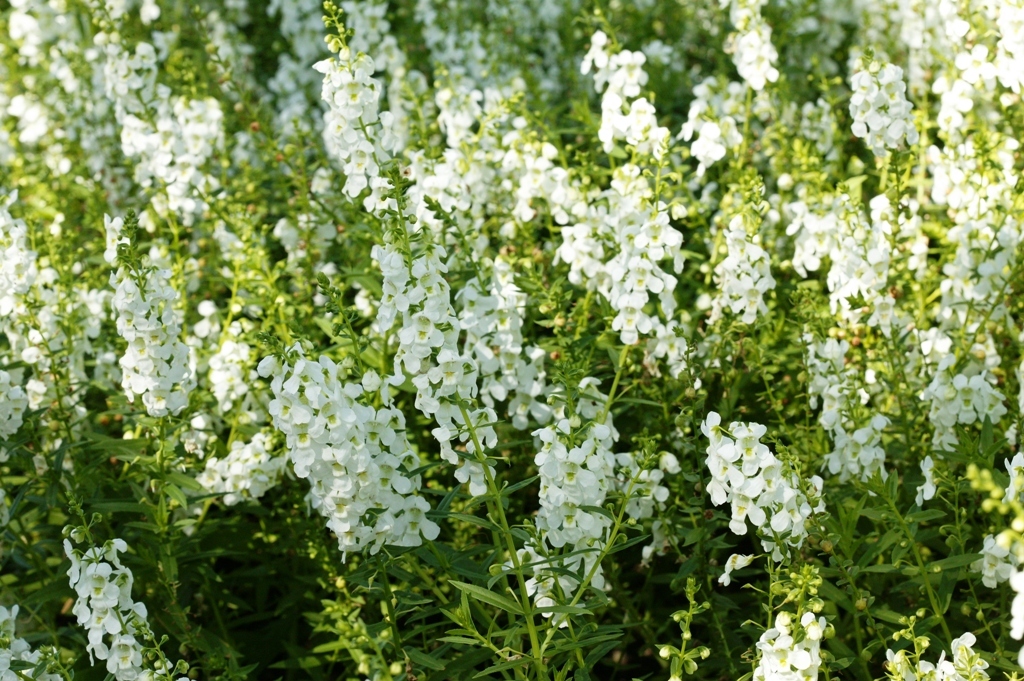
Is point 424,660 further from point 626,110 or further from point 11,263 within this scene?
point 626,110

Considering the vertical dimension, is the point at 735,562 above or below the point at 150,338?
below

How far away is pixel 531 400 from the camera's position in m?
4.14

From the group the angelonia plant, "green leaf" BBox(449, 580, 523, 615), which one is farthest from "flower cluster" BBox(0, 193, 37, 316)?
"green leaf" BBox(449, 580, 523, 615)

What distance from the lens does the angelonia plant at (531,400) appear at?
3295 mm

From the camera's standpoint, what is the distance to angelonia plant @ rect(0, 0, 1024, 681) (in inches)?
130

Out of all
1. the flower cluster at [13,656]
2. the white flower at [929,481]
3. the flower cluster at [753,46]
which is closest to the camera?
the flower cluster at [13,656]

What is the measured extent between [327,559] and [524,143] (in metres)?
1.94

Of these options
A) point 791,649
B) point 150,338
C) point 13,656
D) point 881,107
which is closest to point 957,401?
point 881,107

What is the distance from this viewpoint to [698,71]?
741cm

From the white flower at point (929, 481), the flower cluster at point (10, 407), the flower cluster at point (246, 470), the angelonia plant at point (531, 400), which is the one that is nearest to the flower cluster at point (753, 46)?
the angelonia plant at point (531, 400)

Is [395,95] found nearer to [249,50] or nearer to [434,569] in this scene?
[249,50]

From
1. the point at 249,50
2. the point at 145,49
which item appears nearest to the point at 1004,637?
the point at 145,49

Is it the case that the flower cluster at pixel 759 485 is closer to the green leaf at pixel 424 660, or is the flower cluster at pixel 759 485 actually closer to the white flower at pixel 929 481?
the white flower at pixel 929 481

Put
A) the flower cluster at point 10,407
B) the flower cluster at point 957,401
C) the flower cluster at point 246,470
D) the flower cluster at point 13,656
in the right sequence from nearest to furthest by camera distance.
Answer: the flower cluster at point 13,656
the flower cluster at point 957,401
the flower cluster at point 10,407
the flower cluster at point 246,470
